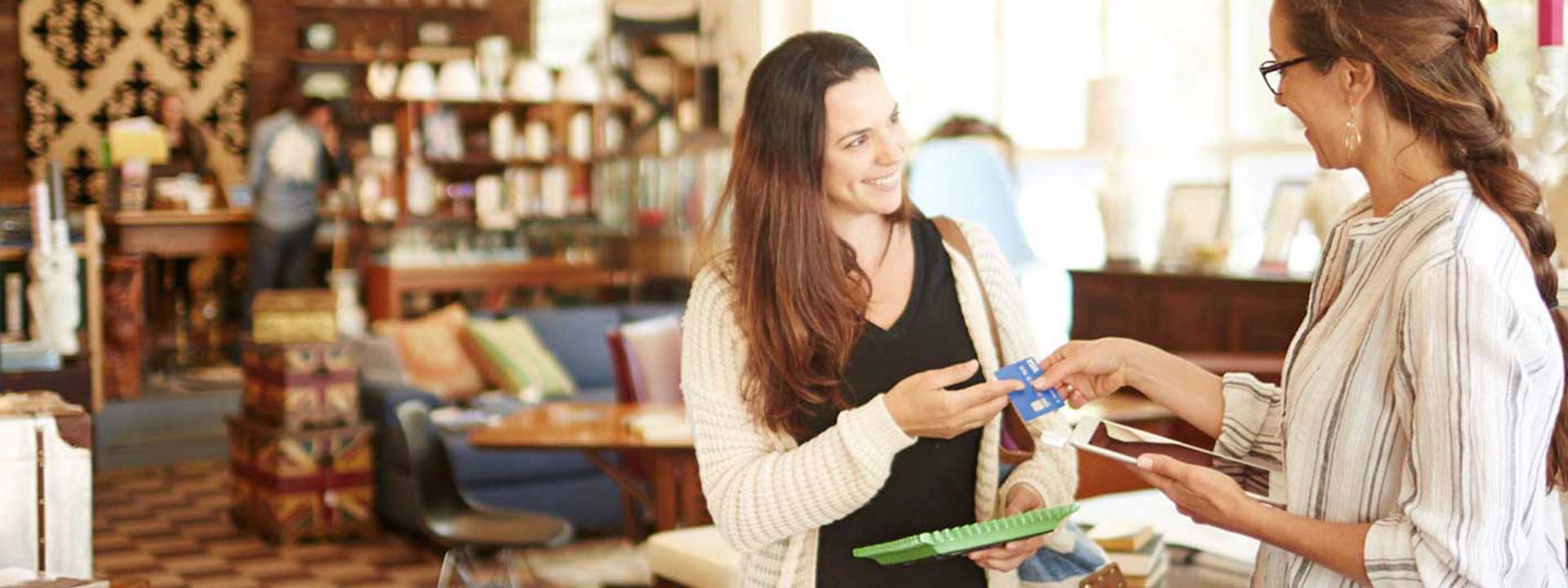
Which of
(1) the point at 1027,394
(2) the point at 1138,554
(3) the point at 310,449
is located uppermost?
(1) the point at 1027,394

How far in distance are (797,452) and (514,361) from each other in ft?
19.2

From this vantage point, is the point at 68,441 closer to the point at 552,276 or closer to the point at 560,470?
the point at 560,470

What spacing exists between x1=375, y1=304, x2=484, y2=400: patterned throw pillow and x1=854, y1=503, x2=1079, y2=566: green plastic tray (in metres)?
6.00

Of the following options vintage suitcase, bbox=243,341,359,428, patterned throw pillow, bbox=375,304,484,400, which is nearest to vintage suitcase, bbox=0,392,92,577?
vintage suitcase, bbox=243,341,359,428

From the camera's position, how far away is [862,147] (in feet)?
7.25

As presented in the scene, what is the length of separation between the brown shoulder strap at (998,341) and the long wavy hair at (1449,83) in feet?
2.36

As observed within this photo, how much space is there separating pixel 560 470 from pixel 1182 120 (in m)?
2.99

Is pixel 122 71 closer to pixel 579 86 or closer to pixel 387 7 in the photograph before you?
pixel 387 7

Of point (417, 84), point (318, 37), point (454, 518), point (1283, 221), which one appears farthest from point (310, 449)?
point (318, 37)

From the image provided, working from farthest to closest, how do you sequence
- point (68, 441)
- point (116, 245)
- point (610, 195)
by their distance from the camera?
point (610, 195) < point (116, 245) < point (68, 441)

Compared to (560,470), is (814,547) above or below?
above

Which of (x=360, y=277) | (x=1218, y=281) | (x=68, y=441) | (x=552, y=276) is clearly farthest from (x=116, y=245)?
(x=68, y=441)

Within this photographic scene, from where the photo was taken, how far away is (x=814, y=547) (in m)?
2.21

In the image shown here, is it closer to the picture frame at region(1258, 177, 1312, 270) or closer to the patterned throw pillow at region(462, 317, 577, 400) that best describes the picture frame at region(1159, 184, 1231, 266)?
the picture frame at region(1258, 177, 1312, 270)
